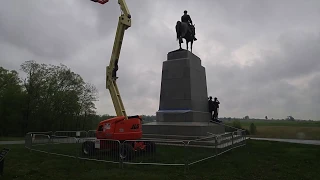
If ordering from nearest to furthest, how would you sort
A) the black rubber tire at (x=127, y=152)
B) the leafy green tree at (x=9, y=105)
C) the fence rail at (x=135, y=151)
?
the fence rail at (x=135, y=151) → the black rubber tire at (x=127, y=152) → the leafy green tree at (x=9, y=105)

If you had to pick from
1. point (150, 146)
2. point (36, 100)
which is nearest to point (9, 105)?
point (36, 100)

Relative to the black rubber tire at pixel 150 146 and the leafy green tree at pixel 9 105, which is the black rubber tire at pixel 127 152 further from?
the leafy green tree at pixel 9 105

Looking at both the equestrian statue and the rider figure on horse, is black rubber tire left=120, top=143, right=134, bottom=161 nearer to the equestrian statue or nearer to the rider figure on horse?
the equestrian statue

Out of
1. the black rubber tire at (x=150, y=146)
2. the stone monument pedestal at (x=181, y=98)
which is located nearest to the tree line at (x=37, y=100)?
the stone monument pedestal at (x=181, y=98)

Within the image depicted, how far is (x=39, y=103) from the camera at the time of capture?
3006cm

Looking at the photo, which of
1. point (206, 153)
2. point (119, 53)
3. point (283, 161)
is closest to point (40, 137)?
point (119, 53)

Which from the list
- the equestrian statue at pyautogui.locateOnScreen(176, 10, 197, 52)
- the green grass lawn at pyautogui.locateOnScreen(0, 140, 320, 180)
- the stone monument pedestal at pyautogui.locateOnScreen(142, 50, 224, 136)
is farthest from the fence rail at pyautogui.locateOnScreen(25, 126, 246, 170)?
the equestrian statue at pyautogui.locateOnScreen(176, 10, 197, 52)

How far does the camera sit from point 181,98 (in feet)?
53.6

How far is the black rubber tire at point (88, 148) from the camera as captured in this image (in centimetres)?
1032

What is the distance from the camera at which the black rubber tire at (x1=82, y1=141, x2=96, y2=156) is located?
1032 cm

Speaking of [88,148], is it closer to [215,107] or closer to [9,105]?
[215,107]

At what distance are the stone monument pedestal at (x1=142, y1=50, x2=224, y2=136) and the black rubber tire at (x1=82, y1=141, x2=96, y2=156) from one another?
5491mm

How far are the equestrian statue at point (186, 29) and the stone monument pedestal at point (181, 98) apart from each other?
3.76 ft

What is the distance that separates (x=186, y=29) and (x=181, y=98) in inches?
196
